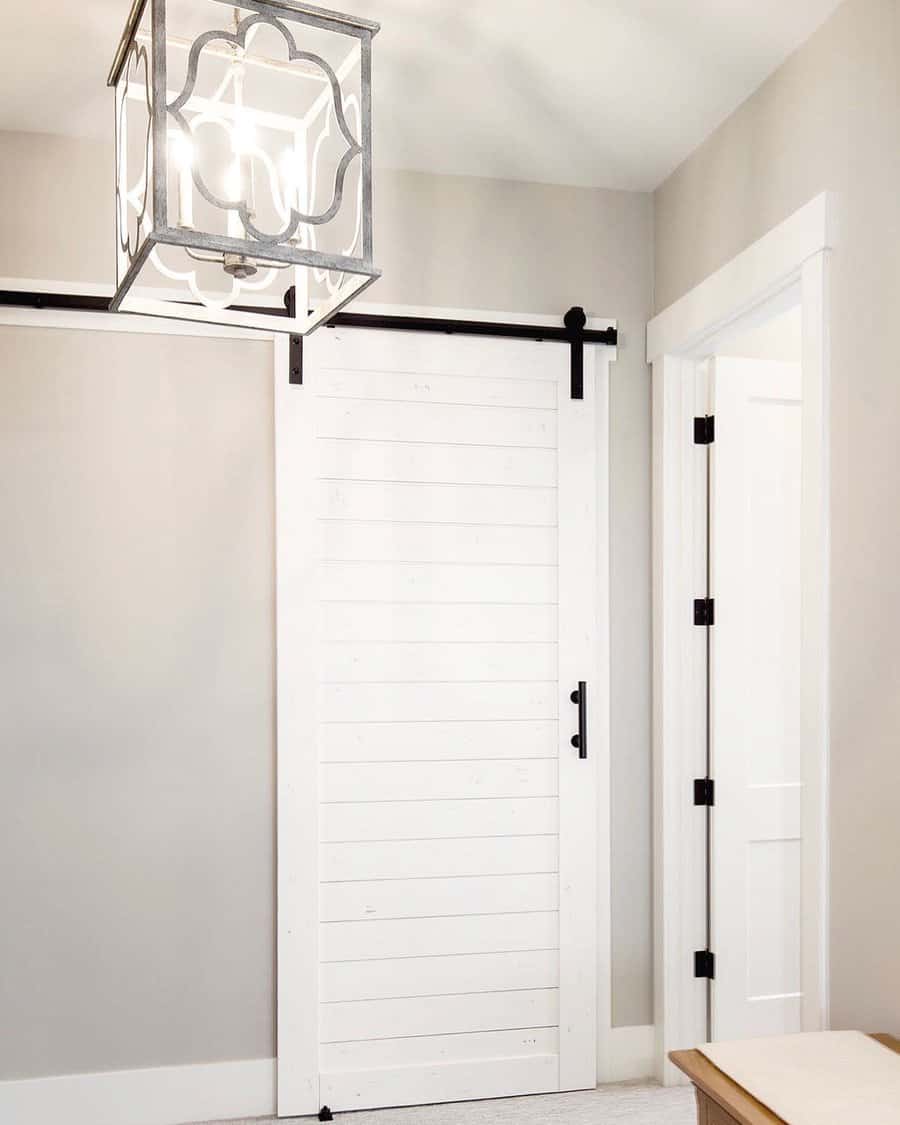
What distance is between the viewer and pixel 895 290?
6.91ft

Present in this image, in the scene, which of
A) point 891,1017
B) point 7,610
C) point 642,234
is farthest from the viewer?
point 642,234

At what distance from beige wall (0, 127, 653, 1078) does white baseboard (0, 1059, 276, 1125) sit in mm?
45

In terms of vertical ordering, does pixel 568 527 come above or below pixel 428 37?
below

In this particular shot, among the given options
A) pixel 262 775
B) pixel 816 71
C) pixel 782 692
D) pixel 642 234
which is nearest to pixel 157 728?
pixel 262 775

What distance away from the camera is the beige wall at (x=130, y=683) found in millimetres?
2850

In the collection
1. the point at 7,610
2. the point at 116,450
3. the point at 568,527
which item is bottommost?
the point at 7,610

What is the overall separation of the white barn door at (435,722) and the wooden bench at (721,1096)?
110 cm

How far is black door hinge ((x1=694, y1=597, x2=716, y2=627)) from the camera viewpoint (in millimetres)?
3176

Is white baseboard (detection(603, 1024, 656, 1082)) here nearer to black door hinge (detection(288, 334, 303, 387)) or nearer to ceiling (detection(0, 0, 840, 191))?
black door hinge (detection(288, 334, 303, 387))

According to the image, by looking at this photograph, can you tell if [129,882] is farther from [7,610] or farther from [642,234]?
[642,234]

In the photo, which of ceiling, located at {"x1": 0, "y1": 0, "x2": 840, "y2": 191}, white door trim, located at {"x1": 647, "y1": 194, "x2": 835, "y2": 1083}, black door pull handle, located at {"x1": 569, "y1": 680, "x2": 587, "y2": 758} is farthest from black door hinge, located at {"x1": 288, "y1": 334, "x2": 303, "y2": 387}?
black door pull handle, located at {"x1": 569, "y1": 680, "x2": 587, "y2": 758}

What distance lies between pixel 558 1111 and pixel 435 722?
114 cm

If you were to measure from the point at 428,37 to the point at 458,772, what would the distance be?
1.95 m

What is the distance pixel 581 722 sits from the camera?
3143 millimetres
